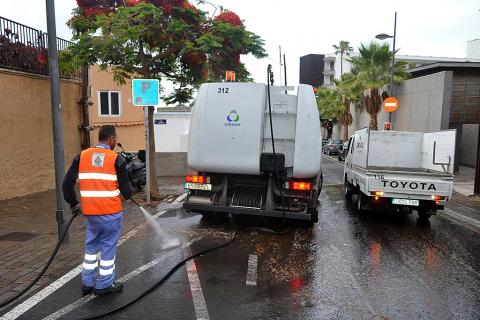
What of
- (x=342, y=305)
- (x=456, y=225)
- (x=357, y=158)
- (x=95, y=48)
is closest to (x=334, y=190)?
(x=357, y=158)

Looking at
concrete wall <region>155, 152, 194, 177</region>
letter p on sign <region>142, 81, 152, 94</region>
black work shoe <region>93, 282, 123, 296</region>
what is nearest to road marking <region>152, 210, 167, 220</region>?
letter p on sign <region>142, 81, 152, 94</region>

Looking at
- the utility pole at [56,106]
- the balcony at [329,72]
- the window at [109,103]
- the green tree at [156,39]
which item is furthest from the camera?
the balcony at [329,72]

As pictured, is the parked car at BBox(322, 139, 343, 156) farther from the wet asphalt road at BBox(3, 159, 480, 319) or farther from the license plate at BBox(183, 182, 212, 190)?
the license plate at BBox(183, 182, 212, 190)

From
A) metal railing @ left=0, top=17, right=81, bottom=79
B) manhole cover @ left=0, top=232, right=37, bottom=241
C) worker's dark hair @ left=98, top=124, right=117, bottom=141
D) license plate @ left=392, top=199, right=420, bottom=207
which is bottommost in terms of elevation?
manhole cover @ left=0, top=232, right=37, bottom=241

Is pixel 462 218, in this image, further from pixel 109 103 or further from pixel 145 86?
pixel 109 103

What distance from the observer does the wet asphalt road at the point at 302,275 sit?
176 inches

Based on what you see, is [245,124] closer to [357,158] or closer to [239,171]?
[239,171]

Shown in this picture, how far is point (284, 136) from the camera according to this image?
→ 795 cm

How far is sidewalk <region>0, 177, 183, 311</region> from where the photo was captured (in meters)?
5.25

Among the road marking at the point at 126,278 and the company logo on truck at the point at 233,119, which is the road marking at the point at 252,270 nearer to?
the road marking at the point at 126,278

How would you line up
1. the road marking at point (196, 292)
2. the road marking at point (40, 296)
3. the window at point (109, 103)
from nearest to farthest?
the road marking at point (40, 296), the road marking at point (196, 292), the window at point (109, 103)

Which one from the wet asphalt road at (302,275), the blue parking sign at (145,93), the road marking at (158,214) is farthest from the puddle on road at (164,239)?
the blue parking sign at (145,93)

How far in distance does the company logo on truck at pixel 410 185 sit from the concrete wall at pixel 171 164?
1048 cm

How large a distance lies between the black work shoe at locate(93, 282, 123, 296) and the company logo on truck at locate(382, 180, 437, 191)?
600cm
